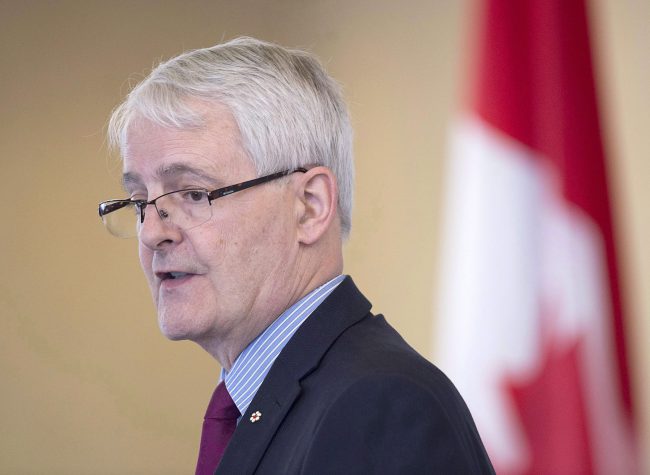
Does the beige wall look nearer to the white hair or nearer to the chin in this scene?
the white hair

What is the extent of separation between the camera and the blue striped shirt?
1.12 m

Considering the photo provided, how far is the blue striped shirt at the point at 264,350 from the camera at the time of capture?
1125mm

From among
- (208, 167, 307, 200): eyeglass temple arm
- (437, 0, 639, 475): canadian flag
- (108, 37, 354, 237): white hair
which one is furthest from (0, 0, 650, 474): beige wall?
(208, 167, 307, 200): eyeglass temple arm

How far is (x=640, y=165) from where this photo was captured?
2.29 m

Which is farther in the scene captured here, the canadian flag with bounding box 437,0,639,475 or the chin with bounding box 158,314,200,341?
the canadian flag with bounding box 437,0,639,475

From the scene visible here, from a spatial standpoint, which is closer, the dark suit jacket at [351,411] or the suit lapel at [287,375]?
the dark suit jacket at [351,411]

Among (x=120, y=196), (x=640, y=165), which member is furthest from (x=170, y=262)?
(x=120, y=196)

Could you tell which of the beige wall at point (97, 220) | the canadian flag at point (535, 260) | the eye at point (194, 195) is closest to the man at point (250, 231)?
the eye at point (194, 195)

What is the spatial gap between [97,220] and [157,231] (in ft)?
6.79

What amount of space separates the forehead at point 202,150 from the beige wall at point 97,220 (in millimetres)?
1796

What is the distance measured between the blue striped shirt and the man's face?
0.02m

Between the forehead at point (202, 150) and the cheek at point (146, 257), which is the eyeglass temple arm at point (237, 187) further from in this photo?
the cheek at point (146, 257)

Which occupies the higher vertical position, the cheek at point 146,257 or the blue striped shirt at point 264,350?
the cheek at point 146,257

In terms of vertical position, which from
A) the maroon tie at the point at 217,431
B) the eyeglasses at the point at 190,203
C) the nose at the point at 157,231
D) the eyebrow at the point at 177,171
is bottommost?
the maroon tie at the point at 217,431
